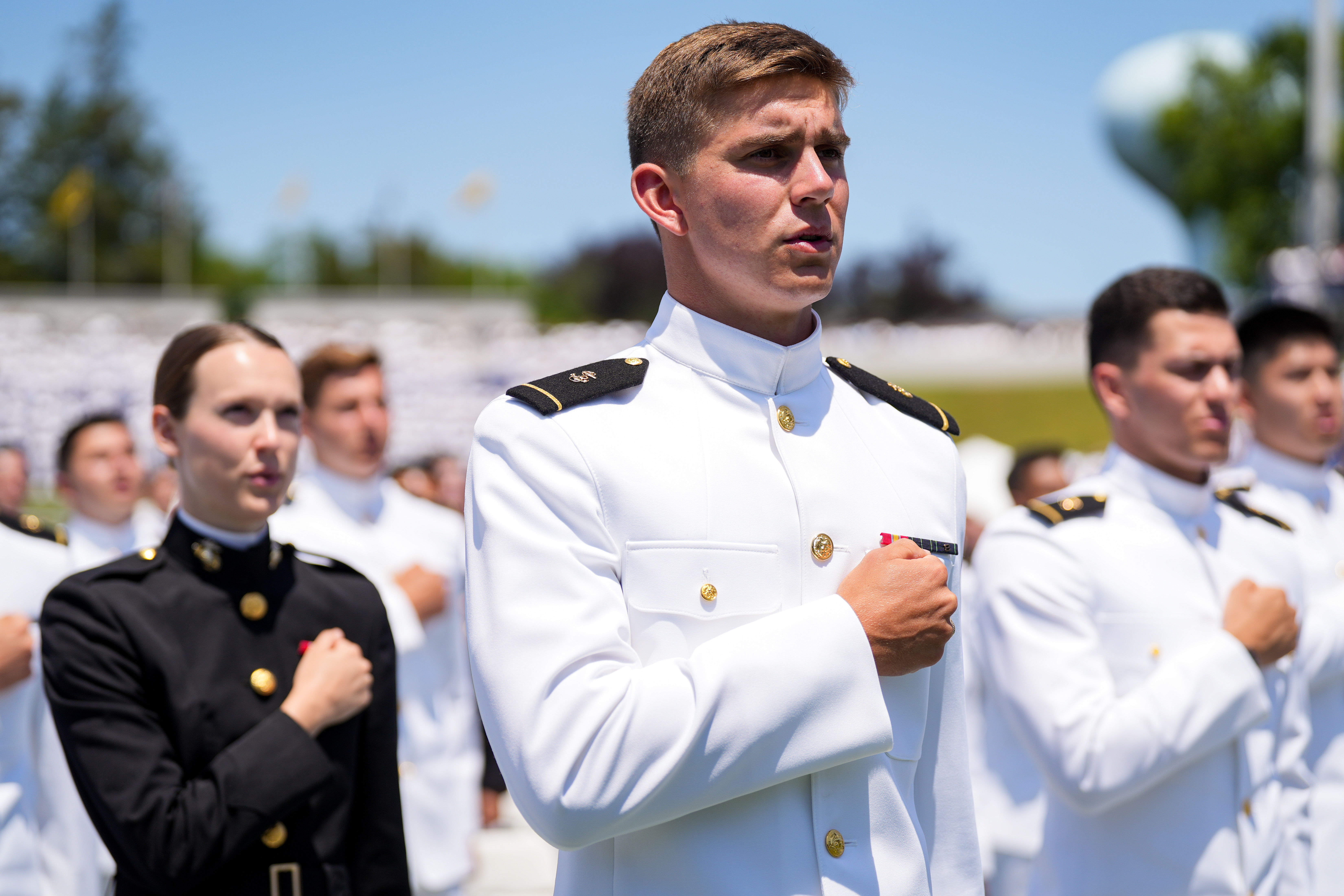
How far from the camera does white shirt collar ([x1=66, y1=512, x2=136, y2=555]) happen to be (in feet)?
20.9

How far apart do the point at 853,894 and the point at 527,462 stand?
0.78 meters

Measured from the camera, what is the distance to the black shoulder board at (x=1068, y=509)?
333 cm

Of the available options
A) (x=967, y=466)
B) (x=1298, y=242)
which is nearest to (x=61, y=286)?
(x=1298, y=242)

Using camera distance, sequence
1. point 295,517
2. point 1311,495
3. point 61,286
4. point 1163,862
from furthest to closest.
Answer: point 61,286 < point 295,517 < point 1311,495 < point 1163,862

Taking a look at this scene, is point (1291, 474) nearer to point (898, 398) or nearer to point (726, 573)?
point (898, 398)

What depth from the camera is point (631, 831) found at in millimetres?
1845

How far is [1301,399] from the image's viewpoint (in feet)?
14.4

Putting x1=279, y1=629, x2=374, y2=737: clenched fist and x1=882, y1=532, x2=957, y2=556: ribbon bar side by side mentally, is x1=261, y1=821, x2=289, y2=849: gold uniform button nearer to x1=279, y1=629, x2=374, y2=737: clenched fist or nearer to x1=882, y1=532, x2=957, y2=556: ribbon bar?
x1=279, y1=629, x2=374, y2=737: clenched fist

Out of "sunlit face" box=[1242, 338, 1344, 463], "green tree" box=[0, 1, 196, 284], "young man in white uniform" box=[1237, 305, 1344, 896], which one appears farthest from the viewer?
"green tree" box=[0, 1, 196, 284]

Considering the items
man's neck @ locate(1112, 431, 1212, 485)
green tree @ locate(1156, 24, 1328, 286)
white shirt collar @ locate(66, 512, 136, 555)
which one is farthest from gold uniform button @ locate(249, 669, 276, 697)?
green tree @ locate(1156, 24, 1328, 286)

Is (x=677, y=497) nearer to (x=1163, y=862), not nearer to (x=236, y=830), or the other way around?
(x=236, y=830)

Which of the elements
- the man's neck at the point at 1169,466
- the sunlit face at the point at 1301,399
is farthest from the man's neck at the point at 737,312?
the sunlit face at the point at 1301,399

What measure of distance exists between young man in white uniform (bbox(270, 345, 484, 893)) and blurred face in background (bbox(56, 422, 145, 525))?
1.49m

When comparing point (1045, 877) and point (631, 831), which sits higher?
point (631, 831)
